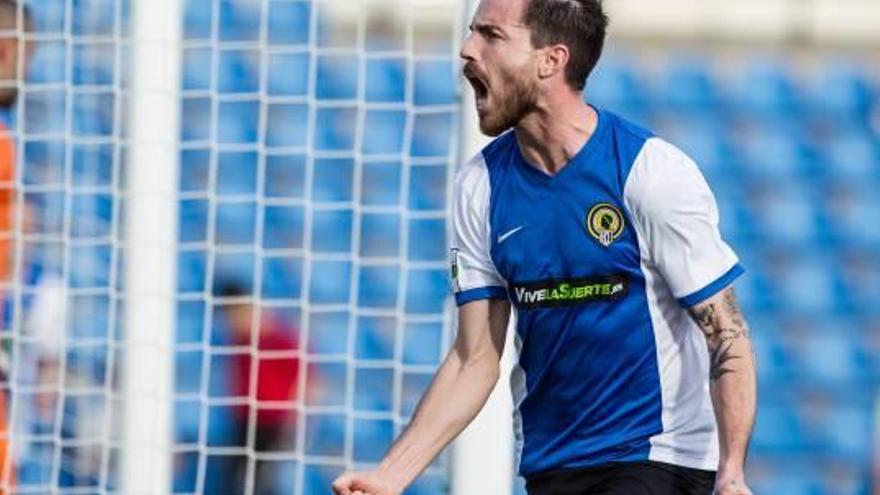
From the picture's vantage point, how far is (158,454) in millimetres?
6145

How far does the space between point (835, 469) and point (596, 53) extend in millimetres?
5092

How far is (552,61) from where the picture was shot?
13.1 feet

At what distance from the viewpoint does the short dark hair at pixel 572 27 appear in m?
3.97

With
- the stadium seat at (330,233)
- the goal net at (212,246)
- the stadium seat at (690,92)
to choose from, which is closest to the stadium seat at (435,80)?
A: the goal net at (212,246)

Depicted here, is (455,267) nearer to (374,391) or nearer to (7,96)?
(7,96)

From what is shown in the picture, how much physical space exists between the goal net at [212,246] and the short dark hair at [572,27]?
1.54 meters

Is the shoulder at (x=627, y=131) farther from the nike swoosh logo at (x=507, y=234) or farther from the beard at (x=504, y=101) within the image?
the nike swoosh logo at (x=507, y=234)

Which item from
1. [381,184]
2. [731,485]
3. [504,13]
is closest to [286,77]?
[381,184]

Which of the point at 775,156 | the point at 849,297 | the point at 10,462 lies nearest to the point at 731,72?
the point at 775,156

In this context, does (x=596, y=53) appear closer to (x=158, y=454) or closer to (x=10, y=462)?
(x=158, y=454)

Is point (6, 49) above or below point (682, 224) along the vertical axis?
above

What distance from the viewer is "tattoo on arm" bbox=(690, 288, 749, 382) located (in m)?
3.78

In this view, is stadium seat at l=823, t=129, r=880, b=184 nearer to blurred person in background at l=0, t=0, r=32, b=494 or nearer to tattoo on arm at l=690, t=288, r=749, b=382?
blurred person in background at l=0, t=0, r=32, b=494

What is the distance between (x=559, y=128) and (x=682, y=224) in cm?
35
